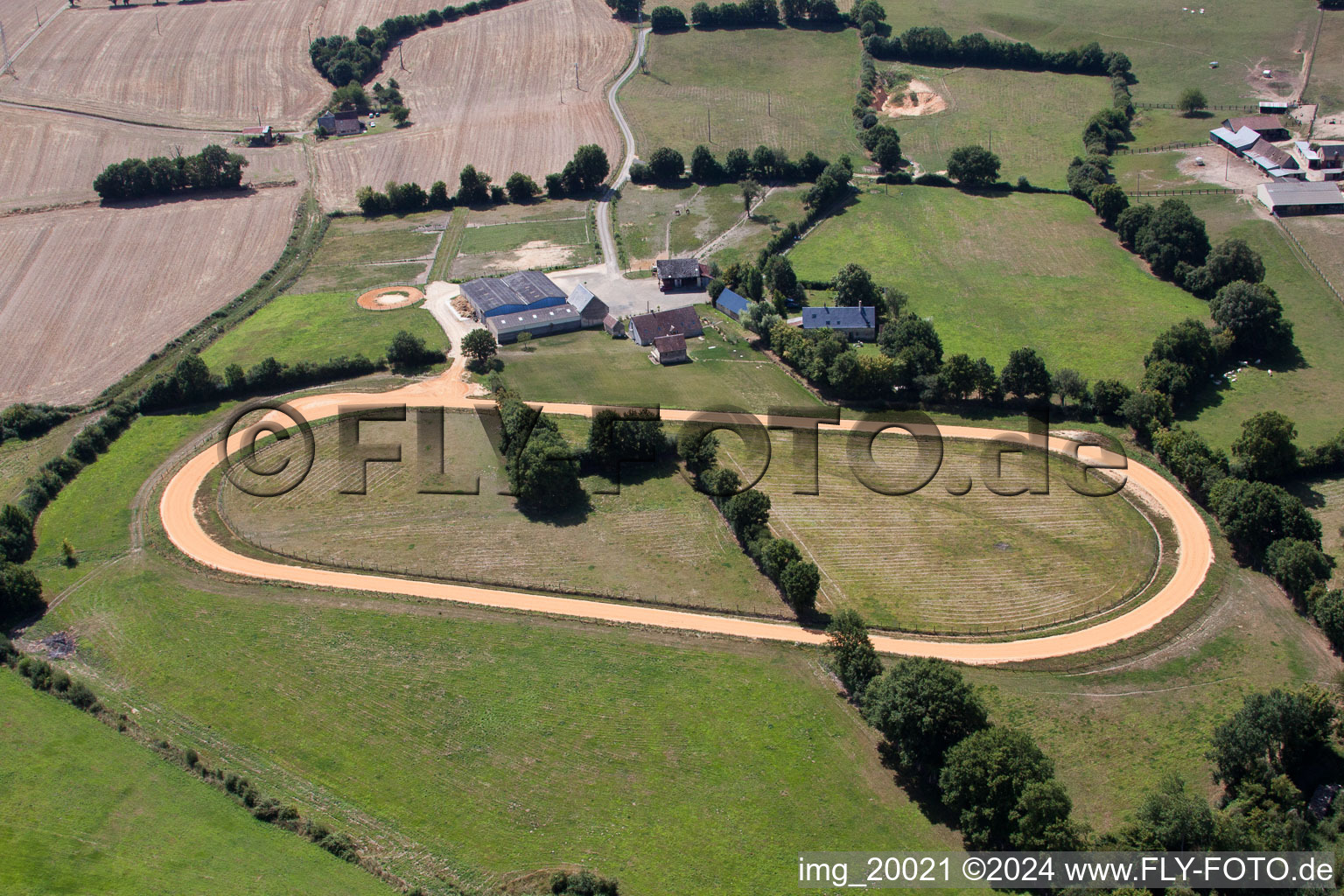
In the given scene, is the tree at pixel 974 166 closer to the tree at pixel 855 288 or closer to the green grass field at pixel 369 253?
the tree at pixel 855 288

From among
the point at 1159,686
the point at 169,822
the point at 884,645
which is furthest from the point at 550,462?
the point at 1159,686

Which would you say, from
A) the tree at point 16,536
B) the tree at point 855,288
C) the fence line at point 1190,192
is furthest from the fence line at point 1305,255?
the tree at point 16,536

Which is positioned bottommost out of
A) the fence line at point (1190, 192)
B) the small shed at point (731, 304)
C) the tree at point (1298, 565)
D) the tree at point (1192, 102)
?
the tree at point (1298, 565)

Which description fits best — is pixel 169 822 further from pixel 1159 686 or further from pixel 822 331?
pixel 822 331

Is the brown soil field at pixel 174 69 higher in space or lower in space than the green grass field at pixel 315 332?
higher

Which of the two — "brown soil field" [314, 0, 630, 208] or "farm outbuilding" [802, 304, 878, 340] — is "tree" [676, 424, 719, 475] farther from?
"brown soil field" [314, 0, 630, 208]

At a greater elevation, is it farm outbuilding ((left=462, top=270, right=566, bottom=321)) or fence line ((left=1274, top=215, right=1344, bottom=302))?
farm outbuilding ((left=462, top=270, right=566, bottom=321))

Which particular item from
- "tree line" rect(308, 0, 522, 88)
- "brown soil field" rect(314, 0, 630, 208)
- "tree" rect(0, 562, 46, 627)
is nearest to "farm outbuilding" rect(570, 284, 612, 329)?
"brown soil field" rect(314, 0, 630, 208)

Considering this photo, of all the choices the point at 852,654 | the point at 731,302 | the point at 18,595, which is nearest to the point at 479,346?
the point at 731,302
